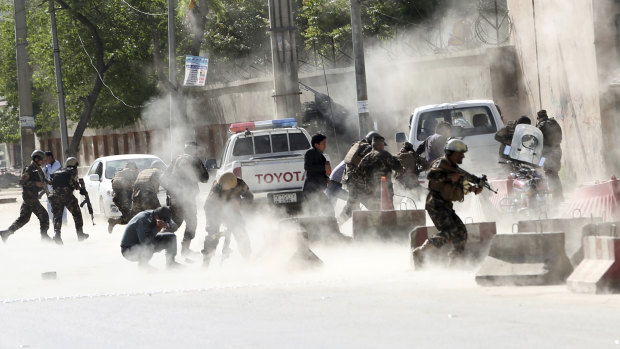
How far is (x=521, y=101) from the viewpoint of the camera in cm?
2916

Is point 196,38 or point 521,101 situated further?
point 196,38

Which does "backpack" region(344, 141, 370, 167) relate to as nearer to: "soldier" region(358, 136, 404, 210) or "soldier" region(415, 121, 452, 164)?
"soldier" region(358, 136, 404, 210)

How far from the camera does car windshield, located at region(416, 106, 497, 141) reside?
19.5 m

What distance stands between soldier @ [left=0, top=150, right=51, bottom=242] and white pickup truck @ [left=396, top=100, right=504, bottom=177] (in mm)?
6185

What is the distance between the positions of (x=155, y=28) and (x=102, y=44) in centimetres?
221

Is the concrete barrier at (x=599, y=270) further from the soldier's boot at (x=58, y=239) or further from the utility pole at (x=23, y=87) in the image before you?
the utility pole at (x=23, y=87)

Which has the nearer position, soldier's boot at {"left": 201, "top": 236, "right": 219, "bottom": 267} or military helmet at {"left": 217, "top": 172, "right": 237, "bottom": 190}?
military helmet at {"left": 217, "top": 172, "right": 237, "bottom": 190}

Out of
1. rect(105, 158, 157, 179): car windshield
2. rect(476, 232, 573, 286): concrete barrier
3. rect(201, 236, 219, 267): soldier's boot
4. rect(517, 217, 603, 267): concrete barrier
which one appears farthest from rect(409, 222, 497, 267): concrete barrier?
rect(105, 158, 157, 179): car windshield

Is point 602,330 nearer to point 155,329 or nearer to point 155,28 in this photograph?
point 155,329

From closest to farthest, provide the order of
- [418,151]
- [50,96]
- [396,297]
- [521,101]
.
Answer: [396,297] < [418,151] < [521,101] < [50,96]

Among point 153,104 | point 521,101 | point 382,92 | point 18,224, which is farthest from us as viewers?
point 153,104

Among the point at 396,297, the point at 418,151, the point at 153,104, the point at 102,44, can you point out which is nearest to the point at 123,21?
the point at 102,44

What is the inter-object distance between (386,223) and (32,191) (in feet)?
25.1

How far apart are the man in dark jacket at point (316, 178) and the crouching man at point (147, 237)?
311cm
